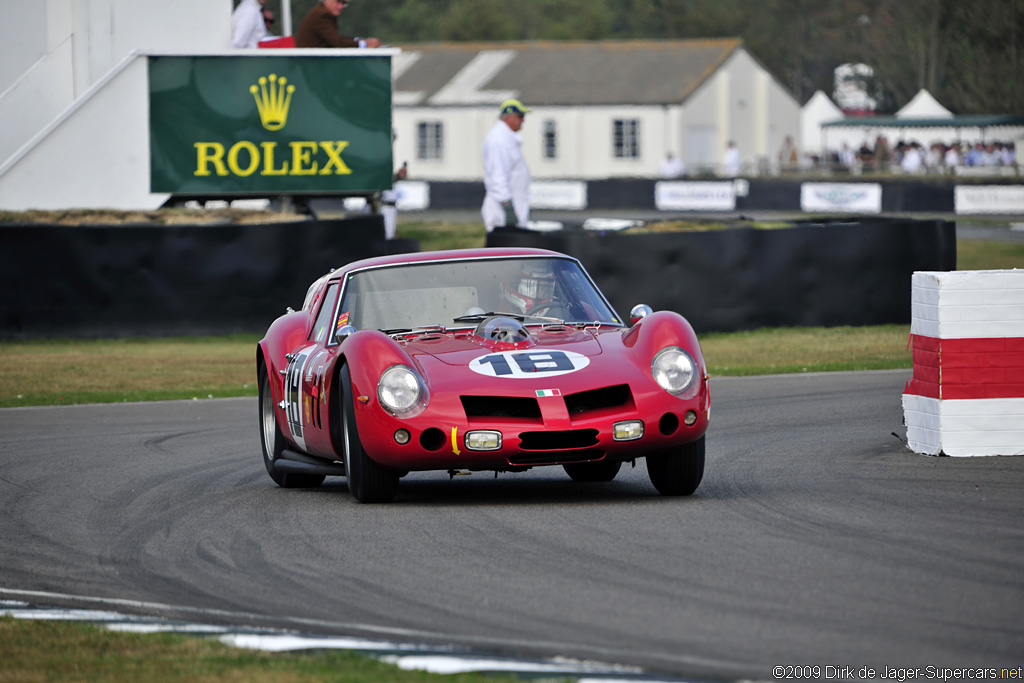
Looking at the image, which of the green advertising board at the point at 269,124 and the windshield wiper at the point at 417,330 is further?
the green advertising board at the point at 269,124

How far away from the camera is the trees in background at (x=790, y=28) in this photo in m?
78.4

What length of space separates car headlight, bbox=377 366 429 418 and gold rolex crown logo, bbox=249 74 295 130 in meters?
14.1

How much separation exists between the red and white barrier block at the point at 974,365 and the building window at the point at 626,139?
5838cm

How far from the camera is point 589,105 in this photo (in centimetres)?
Result: 6669

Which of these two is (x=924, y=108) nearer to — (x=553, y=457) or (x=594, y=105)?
(x=594, y=105)

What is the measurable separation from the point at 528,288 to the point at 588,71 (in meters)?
60.9

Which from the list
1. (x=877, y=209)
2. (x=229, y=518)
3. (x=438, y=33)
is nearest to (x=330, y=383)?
(x=229, y=518)

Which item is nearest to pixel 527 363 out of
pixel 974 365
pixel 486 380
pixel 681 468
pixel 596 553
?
pixel 486 380

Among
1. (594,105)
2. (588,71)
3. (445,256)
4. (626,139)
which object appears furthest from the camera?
(588,71)

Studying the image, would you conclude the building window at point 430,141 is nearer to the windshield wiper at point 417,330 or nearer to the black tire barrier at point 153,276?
the black tire barrier at point 153,276

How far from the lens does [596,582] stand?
5523 mm

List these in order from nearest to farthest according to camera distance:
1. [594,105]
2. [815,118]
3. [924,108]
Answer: [594,105]
[924,108]
[815,118]

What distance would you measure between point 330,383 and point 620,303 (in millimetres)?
8767

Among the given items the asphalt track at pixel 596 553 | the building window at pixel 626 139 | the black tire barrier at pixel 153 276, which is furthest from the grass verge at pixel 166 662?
the building window at pixel 626 139
